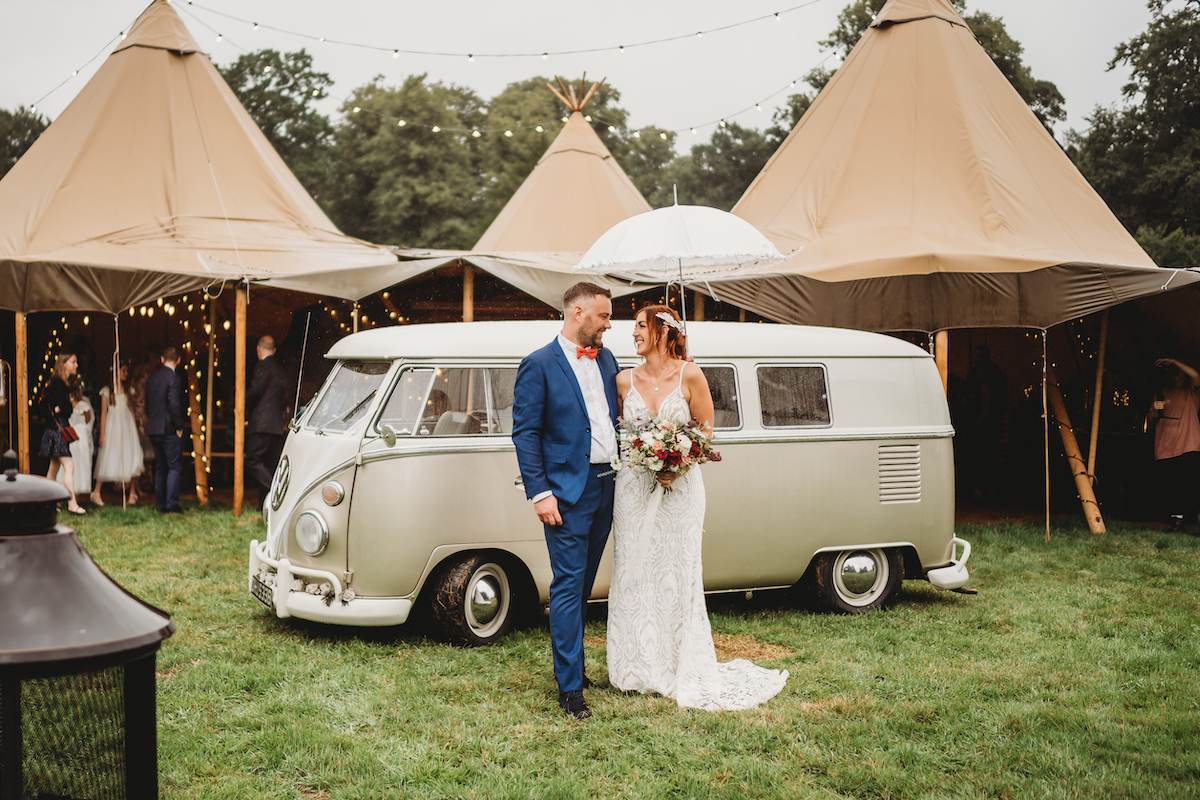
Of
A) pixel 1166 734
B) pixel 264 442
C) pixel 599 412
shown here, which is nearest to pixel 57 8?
pixel 264 442

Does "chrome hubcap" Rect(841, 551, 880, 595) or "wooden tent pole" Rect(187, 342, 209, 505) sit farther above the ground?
"wooden tent pole" Rect(187, 342, 209, 505)

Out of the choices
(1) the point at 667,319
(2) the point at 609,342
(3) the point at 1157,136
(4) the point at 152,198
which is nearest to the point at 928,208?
(2) the point at 609,342

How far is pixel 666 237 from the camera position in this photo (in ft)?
21.3

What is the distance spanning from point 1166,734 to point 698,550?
2.31 m

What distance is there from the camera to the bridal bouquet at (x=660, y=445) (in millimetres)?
4691

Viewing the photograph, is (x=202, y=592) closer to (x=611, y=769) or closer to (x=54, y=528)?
(x=611, y=769)

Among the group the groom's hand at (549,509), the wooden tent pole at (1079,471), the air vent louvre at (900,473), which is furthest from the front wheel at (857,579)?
the wooden tent pole at (1079,471)

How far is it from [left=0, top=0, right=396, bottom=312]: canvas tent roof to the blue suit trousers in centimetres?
710

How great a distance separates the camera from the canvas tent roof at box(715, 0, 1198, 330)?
32.4 feet

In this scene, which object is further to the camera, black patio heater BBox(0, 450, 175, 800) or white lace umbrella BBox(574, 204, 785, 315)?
white lace umbrella BBox(574, 204, 785, 315)

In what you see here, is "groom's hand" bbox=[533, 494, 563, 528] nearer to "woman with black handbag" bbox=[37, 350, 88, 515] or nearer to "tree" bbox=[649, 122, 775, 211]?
"woman with black handbag" bbox=[37, 350, 88, 515]

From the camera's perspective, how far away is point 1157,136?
3019 cm

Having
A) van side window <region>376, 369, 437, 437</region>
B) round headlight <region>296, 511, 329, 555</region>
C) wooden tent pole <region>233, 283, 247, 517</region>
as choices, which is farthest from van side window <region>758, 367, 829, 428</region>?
wooden tent pole <region>233, 283, 247, 517</region>

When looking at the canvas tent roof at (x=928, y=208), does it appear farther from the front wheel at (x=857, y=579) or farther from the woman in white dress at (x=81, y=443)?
the woman in white dress at (x=81, y=443)
